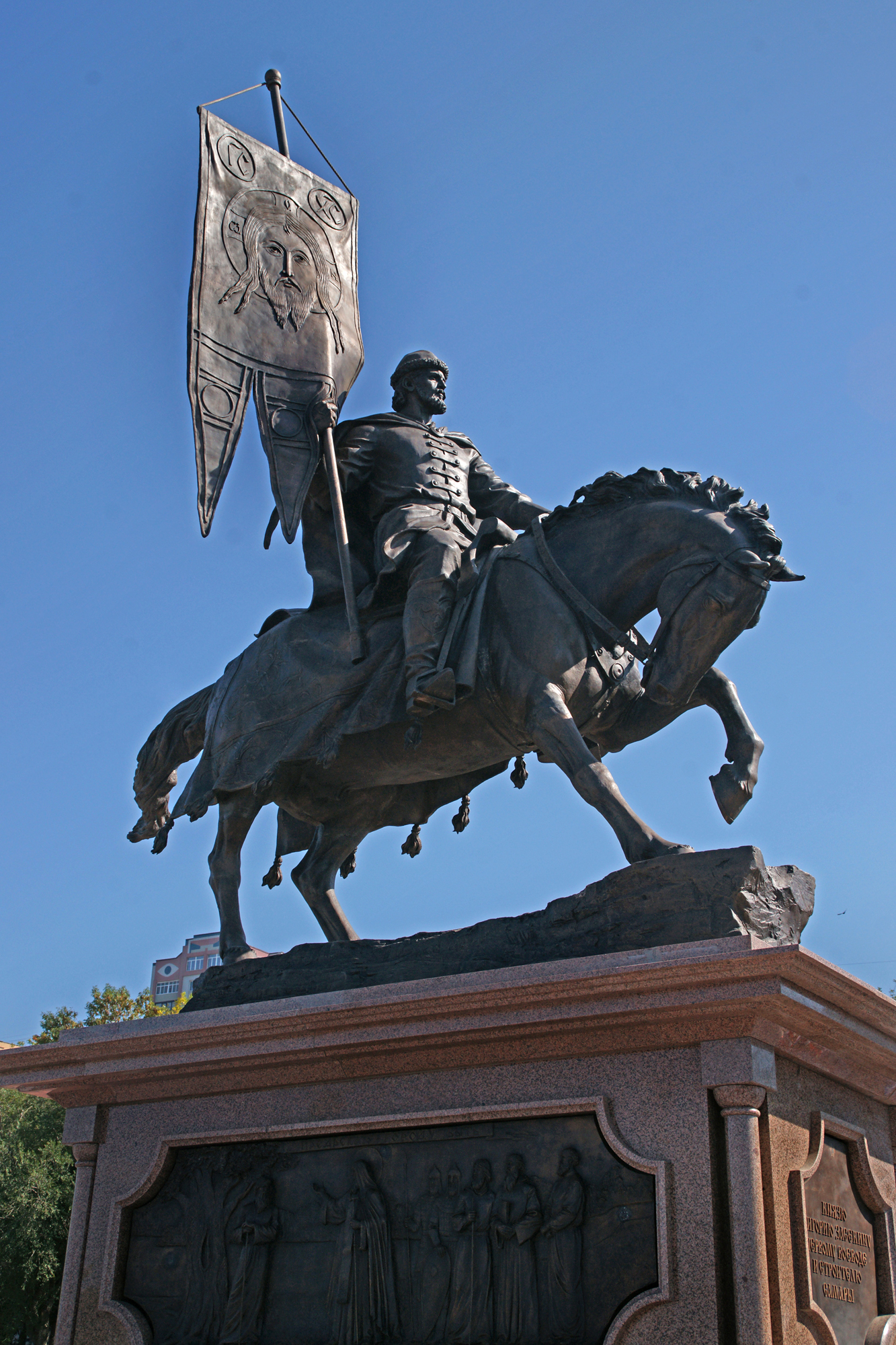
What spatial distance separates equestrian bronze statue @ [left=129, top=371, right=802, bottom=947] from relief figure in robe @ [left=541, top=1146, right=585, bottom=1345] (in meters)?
1.71

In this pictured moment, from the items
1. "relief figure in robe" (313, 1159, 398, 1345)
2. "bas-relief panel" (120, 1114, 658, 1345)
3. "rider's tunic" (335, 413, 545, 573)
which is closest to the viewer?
"bas-relief panel" (120, 1114, 658, 1345)

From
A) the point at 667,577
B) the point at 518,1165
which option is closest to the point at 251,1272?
the point at 518,1165

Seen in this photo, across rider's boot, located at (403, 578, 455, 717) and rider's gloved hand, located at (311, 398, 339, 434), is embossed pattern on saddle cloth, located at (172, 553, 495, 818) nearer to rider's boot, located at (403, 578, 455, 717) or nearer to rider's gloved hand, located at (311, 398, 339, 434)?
rider's boot, located at (403, 578, 455, 717)

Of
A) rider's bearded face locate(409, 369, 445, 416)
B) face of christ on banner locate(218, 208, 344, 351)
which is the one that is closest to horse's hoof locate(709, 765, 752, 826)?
rider's bearded face locate(409, 369, 445, 416)

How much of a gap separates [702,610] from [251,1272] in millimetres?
4317

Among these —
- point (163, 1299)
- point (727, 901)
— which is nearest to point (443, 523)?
point (727, 901)

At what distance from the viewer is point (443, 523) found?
30.6 ft

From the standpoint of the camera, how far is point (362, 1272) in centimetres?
667

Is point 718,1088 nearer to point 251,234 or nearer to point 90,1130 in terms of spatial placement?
point 90,1130

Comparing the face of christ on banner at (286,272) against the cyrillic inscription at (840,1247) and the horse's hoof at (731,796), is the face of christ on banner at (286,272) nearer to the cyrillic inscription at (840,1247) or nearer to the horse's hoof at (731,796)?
the horse's hoof at (731,796)

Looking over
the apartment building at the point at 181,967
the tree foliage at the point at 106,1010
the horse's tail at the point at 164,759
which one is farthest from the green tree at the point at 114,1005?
the apartment building at the point at 181,967

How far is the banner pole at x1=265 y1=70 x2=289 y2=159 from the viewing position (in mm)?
10953

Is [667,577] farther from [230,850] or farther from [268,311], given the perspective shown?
[268,311]

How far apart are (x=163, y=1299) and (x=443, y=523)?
510 cm
